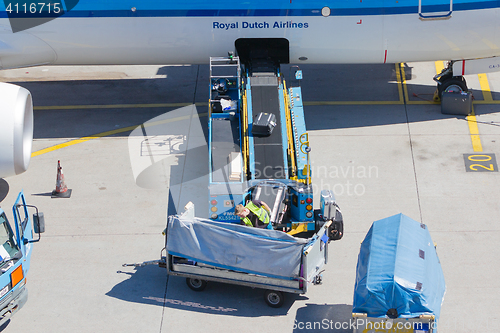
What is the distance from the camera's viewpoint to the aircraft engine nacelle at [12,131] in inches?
503

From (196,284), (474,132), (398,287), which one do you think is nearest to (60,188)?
(196,284)

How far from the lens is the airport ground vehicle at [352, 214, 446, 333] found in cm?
885

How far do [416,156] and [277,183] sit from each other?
5219 mm

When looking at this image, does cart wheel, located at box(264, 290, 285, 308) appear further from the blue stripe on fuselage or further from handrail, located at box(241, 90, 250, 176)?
the blue stripe on fuselage

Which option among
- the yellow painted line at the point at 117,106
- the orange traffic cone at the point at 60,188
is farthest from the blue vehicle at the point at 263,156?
the orange traffic cone at the point at 60,188

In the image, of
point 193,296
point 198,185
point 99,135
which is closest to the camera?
point 193,296

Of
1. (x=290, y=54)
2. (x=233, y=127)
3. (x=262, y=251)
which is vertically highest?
(x=290, y=54)

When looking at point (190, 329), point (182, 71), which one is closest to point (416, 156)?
point (190, 329)

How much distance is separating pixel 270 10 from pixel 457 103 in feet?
20.5

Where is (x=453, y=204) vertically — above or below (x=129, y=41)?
below

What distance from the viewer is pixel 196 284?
1109cm

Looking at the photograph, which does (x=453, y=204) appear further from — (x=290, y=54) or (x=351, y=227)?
(x=290, y=54)

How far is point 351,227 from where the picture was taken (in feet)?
42.4

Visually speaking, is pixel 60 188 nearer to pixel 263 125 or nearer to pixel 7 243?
pixel 7 243
